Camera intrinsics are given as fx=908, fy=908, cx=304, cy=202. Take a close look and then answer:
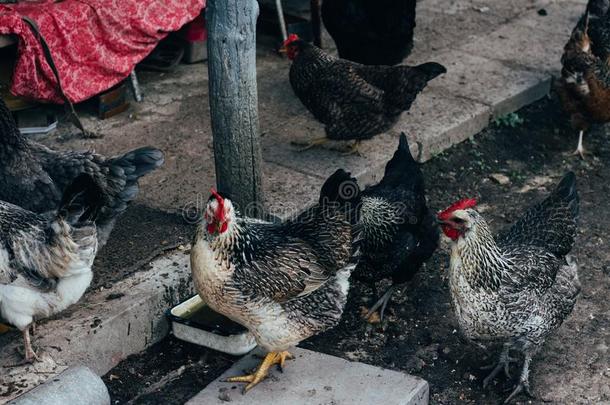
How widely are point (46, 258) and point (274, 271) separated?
44.9 inches

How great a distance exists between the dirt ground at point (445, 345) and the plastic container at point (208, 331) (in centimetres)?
12

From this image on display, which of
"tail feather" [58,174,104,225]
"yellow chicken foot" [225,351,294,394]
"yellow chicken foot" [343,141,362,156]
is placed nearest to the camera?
"tail feather" [58,174,104,225]

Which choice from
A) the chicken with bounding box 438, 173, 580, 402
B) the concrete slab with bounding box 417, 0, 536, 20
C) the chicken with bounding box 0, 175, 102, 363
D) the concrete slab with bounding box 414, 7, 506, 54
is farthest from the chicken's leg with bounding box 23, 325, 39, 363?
the concrete slab with bounding box 417, 0, 536, 20

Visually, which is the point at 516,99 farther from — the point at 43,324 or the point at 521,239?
the point at 43,324

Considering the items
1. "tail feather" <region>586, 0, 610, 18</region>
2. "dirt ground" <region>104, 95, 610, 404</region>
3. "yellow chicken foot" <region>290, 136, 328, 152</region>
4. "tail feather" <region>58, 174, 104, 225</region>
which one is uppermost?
"tail feather" <region>58, 174, 104, 225</region>

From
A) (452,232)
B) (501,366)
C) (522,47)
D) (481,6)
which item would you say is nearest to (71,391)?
(452,232)

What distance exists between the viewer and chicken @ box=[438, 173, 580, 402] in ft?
15.1

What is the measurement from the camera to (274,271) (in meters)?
4.62

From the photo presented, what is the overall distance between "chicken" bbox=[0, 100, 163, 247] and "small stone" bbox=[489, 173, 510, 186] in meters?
2.88

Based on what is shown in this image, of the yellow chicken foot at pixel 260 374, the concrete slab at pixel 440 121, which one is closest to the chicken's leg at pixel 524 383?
the yellow chicken foot at pixel 260 374

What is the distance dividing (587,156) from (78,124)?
4083 mm

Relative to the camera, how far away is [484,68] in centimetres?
833

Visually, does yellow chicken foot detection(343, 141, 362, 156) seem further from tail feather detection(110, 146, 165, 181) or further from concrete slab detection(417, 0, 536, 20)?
concrete slab detection(417, 0, 536, 20)

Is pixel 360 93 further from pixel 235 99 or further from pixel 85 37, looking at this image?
pixel 85 37
